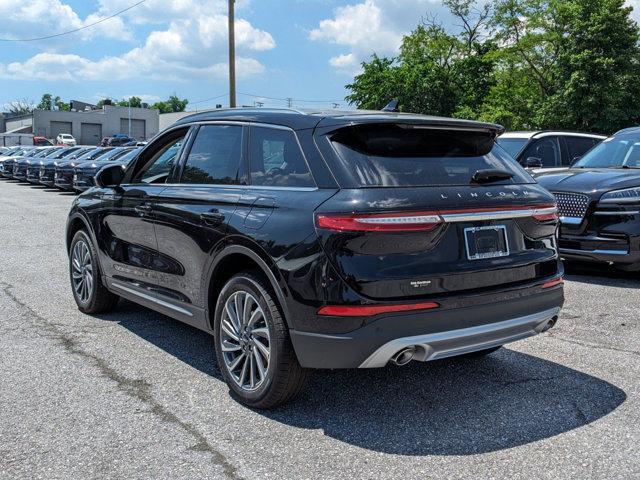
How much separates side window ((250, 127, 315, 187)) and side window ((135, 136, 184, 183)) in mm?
1047

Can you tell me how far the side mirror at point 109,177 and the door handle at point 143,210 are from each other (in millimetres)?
619

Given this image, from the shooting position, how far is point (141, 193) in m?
5.25

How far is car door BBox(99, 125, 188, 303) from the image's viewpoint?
509 cm

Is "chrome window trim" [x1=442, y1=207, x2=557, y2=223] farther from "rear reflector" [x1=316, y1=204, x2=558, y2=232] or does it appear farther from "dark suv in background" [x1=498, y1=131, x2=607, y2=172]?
"dark suv in background" [x1=498, y1=131, x2=607, y2=172]

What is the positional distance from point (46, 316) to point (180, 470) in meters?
3.49

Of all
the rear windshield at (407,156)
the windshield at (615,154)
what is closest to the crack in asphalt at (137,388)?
the rear windshield at (407,156)

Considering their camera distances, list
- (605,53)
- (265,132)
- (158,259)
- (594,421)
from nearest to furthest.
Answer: (594,421) → (265,132) → (158,259) → (605,53)

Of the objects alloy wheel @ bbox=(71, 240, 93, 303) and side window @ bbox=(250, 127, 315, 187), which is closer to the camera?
side window @ bbox=(250, 127, 315, 187)

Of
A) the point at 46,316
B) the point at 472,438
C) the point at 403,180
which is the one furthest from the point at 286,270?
the point at 46,316

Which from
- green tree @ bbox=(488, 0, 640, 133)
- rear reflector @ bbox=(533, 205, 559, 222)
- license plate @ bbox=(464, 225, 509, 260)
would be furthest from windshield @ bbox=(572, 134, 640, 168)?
green tree @ bbox=(488, 0, 640, 133)

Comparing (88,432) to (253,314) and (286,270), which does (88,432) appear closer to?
(253,314)

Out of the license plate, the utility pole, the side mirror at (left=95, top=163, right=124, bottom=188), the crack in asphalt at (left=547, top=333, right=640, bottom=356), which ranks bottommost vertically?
the crack in asphalt at (left=547, top=333, right=640, bottom=356)

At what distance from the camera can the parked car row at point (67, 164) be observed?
67.9ft

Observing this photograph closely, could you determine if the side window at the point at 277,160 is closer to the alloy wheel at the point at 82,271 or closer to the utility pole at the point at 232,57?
the alloy wheel at the point at 82,271
